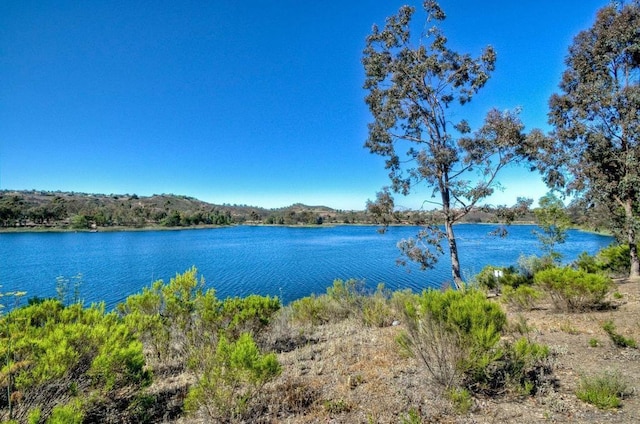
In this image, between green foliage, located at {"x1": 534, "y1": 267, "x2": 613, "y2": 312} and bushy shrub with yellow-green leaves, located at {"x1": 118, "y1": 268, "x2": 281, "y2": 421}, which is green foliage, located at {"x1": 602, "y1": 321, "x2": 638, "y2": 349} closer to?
green foliage, located at {"x1": 534, "y1": 267, "x2": 613, "y2": 312}

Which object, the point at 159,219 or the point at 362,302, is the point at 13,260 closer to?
the point at 362,302

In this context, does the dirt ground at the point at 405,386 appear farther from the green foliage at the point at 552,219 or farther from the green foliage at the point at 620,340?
the green foliage at the point at 552,219

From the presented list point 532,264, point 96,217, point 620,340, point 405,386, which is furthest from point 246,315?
point 96,217

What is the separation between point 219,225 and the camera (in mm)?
131875

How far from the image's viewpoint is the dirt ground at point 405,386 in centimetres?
363

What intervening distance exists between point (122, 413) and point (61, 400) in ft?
2.37

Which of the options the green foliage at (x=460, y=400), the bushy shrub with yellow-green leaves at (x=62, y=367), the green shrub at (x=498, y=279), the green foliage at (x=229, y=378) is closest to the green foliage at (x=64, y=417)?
the bushy shrub with yellow-green leaves at (x=62, y=367)

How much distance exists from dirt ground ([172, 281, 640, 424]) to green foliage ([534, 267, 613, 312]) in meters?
0.86

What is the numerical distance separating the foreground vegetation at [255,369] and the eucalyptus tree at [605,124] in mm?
9449

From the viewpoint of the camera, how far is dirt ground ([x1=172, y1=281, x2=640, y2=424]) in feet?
11.9

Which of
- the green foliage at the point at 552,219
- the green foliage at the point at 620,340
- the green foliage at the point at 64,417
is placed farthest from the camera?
the green foliage at the point at 552,219

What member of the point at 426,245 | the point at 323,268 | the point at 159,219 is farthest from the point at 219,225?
the point at 426,245

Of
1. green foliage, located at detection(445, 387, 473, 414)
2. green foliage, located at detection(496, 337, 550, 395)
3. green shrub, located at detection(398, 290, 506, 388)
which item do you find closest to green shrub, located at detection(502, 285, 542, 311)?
green foliage, located at detection(496, 337, 550, 395)

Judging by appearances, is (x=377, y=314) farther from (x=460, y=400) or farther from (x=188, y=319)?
(x=188, y=319)
